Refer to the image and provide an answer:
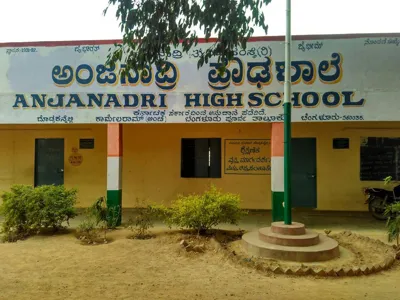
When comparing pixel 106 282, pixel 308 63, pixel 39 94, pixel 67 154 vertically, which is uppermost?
pixel 308 63

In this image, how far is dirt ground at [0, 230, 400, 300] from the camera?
4.28m

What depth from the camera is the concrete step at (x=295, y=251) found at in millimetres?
5457

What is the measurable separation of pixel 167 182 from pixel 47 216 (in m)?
4.15

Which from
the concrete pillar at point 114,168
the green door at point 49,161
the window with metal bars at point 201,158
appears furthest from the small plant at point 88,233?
the green door at point 49,161

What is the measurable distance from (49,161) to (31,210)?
14.6ft

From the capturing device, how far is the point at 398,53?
7387 mm

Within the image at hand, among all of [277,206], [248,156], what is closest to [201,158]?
[248,156]

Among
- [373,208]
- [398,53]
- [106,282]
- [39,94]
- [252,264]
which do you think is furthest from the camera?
[373,208]

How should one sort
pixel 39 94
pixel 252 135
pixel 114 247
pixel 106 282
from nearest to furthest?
1. pixel 106 282
2. pixel 114 247
3. pixel 39 94
4. pixel 252 135

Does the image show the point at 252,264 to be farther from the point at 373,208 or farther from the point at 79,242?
the point at 373,208

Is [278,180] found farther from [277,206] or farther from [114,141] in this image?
[114,141]

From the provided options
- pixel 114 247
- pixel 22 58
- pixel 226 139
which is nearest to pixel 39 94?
pixel 22 58

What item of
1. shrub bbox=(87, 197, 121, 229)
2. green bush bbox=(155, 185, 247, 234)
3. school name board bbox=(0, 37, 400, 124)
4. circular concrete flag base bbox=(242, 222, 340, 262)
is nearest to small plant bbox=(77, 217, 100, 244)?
shrub bbox=(87, 197, 121, 229)

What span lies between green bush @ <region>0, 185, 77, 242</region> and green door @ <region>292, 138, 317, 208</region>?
606 centimetres
